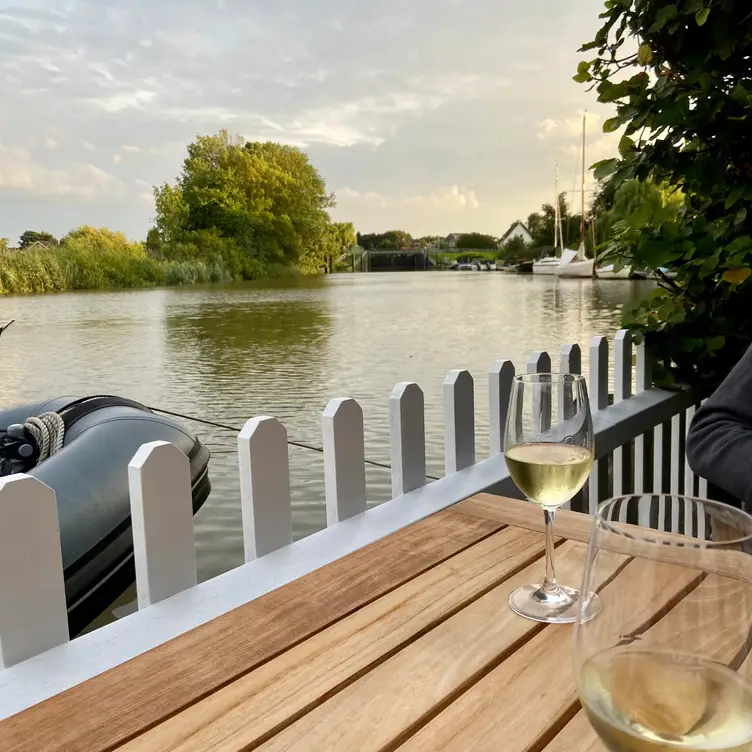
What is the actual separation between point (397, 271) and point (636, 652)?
36919mm

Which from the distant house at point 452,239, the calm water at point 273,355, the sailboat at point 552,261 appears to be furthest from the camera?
the distant house at point 452,239

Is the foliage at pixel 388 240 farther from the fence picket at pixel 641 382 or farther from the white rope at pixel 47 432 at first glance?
the fence picket at pixel 641 382

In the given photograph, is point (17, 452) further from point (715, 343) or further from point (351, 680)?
point (715, 343)

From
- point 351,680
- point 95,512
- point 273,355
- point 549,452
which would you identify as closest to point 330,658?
point 351,680

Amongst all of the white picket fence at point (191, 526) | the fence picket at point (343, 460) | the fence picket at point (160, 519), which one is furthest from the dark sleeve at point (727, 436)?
the fence picket at point (160, 519)

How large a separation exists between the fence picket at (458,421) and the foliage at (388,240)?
1282 inches

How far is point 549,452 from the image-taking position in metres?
0.62

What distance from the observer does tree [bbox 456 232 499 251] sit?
115 ft

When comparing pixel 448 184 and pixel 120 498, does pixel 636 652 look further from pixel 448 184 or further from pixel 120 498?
pixel 448 184

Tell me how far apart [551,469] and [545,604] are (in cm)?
11

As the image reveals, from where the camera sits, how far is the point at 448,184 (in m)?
35.5

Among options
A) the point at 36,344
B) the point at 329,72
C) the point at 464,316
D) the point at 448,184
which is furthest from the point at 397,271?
the point at 36,344

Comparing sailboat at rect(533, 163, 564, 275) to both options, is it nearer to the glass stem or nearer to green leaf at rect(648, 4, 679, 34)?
green leaf at rect(648, 4, 679, 34)

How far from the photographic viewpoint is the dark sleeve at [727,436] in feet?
3.15
